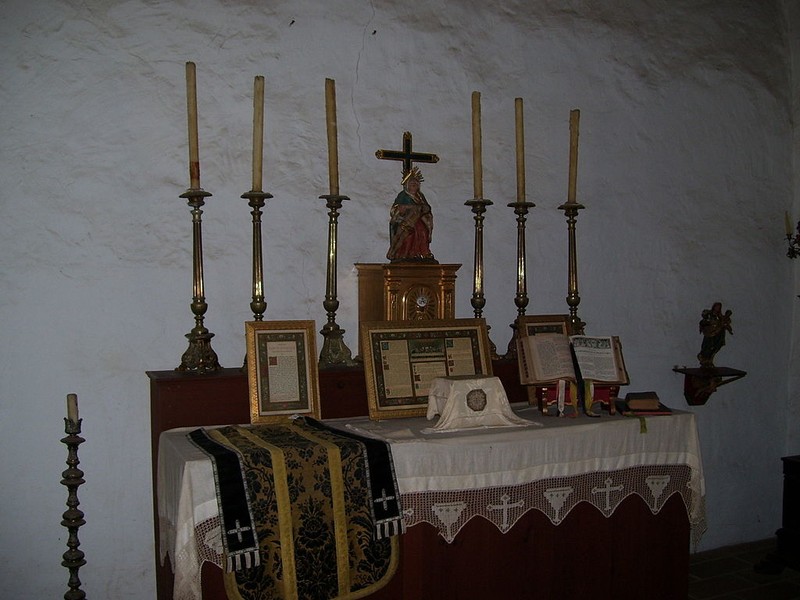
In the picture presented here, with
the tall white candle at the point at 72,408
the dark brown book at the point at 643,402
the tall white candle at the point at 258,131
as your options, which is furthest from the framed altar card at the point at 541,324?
the tall white candle at the point at 72,408

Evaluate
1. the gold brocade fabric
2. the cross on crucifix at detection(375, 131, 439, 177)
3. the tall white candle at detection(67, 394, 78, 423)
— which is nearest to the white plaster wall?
the cross on crucifix at detection(375, 131, 439, 177)

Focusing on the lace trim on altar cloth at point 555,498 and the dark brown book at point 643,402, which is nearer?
the lace trim on altar cloth at point 555,498

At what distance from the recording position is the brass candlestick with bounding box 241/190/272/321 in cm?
313

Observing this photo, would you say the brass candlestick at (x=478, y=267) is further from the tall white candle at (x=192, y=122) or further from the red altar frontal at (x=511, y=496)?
the tall white candle at (x=192, y=122)

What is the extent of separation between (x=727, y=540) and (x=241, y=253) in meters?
3.64

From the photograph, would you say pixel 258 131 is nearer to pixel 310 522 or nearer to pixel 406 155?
pixel 406 155

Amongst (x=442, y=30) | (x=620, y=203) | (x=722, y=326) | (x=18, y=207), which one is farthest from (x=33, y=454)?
(x=722, y=326)

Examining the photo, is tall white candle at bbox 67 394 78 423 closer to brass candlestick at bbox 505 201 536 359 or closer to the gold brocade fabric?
the gold brocade fabric

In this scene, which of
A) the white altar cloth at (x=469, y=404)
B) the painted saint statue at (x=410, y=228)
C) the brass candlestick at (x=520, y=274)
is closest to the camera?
the white altar cloth at (x=469, y=404)

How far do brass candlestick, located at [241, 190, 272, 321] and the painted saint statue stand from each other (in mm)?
612

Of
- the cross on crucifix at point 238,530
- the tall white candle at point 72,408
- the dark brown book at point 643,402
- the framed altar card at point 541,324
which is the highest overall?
the framed altar card at point 541,324

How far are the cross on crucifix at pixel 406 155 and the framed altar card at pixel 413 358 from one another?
0.81 metres

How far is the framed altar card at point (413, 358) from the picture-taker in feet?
10.2

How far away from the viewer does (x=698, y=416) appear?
4.76m
